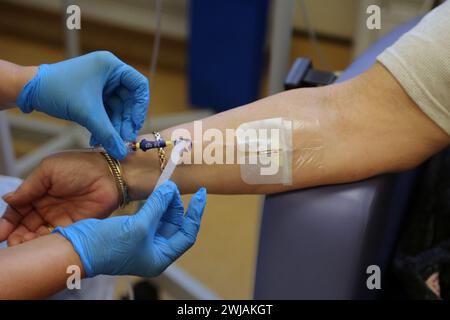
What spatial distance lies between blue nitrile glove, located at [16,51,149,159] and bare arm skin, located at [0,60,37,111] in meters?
0.02

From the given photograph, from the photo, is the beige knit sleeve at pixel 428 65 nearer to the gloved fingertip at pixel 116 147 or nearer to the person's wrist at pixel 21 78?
the gloved fingertip at pixel 116 147

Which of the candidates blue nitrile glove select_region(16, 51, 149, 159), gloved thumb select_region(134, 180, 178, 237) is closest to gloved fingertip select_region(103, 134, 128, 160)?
blue nitrile glove select_region(16, 51, 149, 159)

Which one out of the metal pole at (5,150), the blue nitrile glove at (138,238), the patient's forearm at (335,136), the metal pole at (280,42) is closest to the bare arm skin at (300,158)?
the patient's forearm at (335,136)

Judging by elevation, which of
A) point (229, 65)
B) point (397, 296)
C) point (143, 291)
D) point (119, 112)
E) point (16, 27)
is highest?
point (16, 27)

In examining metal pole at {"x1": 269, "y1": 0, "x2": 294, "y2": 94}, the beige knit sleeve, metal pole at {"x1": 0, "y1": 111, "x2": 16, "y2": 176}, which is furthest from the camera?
metal pole at {"x1": 0, "y1": 111, "x2": 16, "y2": 176}

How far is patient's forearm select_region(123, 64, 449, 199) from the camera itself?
3.06ft

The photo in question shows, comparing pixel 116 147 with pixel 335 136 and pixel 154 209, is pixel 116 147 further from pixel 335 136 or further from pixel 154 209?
pixel 335 136

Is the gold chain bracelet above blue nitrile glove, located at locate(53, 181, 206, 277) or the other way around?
above

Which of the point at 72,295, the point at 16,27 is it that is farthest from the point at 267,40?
the point at 72,295

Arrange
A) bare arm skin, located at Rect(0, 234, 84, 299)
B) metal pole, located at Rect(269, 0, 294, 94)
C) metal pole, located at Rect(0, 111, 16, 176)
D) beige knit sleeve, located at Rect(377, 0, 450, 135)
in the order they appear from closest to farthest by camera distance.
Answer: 1. bare arm skin, located at Rect(0, 234, 84, 299)
2. beige knit sleeve, located at Rect(377, 0, 450, 135)
3. metal pole, located at Rect(269, 0, 294, 94)
4. metal pole, located at Rect(0, 111, 16, 176)

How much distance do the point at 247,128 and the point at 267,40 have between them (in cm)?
134

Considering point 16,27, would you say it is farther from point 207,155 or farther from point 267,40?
point 207,155

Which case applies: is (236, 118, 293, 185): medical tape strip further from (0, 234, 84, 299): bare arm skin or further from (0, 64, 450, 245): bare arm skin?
(0, 234, 84, 299): bare arm skin

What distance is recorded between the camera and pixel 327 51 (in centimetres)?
209
